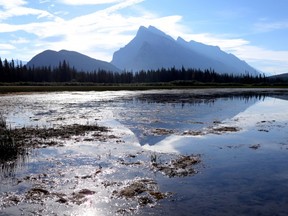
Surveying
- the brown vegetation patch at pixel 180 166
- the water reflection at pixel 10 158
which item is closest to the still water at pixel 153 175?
the water reflection at pixel 10 158

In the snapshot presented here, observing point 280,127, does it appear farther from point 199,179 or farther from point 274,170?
point 199,179

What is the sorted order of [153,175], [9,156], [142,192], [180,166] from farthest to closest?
[9,156]
[180,166]
[153,175]
[142,192]

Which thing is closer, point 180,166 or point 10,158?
point 180,166

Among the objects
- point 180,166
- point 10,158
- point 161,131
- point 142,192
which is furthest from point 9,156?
point 161,131

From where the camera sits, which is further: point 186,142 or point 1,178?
point 186,142

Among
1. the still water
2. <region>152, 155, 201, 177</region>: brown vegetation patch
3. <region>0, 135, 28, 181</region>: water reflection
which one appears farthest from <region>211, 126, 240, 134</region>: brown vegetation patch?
<region>0, 135, 28, 181</region>: water reflection

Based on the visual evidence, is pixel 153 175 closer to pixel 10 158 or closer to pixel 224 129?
pixel 10 158

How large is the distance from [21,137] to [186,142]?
11247mm

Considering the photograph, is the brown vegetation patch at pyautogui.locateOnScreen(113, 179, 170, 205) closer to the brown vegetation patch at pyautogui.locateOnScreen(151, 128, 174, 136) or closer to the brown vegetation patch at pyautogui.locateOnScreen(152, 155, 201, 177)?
the brown vegetation patch at pyautogui.locateOnScreen(152, 155, 201, 177)

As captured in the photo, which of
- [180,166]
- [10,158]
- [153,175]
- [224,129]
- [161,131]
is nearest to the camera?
[153,175]

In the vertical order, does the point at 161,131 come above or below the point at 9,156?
below

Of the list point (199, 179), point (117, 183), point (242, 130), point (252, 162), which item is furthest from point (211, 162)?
point (242, 130)

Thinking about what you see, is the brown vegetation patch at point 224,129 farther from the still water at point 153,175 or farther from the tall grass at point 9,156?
the tall grass at point 9,156

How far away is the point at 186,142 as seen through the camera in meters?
22.5
